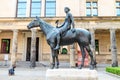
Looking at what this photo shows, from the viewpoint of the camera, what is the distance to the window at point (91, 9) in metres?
30.5

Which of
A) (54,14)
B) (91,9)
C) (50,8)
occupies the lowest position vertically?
(54,14)

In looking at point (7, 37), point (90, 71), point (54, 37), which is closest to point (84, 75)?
point (90, 71)

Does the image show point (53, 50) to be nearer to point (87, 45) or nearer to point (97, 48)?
point (87, 45)

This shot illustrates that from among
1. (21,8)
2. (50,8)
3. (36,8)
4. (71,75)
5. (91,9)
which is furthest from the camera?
(21,8)

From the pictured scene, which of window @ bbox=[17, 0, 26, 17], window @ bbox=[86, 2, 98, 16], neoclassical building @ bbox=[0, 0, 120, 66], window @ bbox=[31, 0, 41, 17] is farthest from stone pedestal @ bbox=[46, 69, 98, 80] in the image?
window @ bbox=[17, 0, 26, 17]

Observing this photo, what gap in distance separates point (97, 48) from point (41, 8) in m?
10.2

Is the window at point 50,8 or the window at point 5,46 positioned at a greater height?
the window at point 50,8

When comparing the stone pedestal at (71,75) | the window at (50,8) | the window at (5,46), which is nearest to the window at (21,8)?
the window at (50,8)

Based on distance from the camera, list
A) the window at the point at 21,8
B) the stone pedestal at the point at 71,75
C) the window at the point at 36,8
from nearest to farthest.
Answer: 1. the stone pedestal at the point at 71,75
2. the window at the point at 36,8
3. the window at the point at 21,8

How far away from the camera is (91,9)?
1207 inches

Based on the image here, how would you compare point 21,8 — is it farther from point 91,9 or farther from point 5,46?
point 91,9

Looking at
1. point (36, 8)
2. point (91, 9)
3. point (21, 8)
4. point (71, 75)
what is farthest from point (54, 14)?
point (71, 75)

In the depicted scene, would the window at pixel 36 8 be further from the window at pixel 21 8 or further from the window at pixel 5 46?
the window at pixel 5 46

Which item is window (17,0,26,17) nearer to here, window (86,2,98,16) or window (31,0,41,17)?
window (31,0,41,17)
